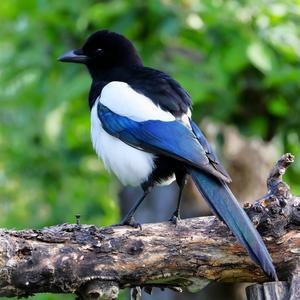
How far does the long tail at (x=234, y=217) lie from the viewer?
303 centimetres

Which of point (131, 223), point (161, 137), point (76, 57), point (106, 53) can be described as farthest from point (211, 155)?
point (76, 57)

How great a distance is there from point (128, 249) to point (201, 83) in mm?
2073

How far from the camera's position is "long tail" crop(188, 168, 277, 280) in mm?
3033

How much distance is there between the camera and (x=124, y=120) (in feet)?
13.2

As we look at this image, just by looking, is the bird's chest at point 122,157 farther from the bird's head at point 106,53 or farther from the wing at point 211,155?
the bird's head at point 106,53

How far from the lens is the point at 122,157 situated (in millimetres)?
3953

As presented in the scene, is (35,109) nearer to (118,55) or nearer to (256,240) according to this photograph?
(118,55)

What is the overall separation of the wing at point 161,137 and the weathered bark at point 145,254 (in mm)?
275

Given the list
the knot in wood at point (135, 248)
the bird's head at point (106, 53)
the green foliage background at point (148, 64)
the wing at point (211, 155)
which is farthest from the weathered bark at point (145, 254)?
the green foliage background at point (148, 64)

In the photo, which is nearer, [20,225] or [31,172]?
[31,172]

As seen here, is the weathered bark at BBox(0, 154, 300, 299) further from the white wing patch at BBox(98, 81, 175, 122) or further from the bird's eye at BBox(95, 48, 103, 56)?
the bird's eye at BBox(95, 48, 103, 56)

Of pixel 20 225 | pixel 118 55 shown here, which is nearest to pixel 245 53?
pixel 118 55

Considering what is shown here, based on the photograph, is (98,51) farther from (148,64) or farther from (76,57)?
(148,64)

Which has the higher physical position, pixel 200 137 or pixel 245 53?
pixel 245 53
